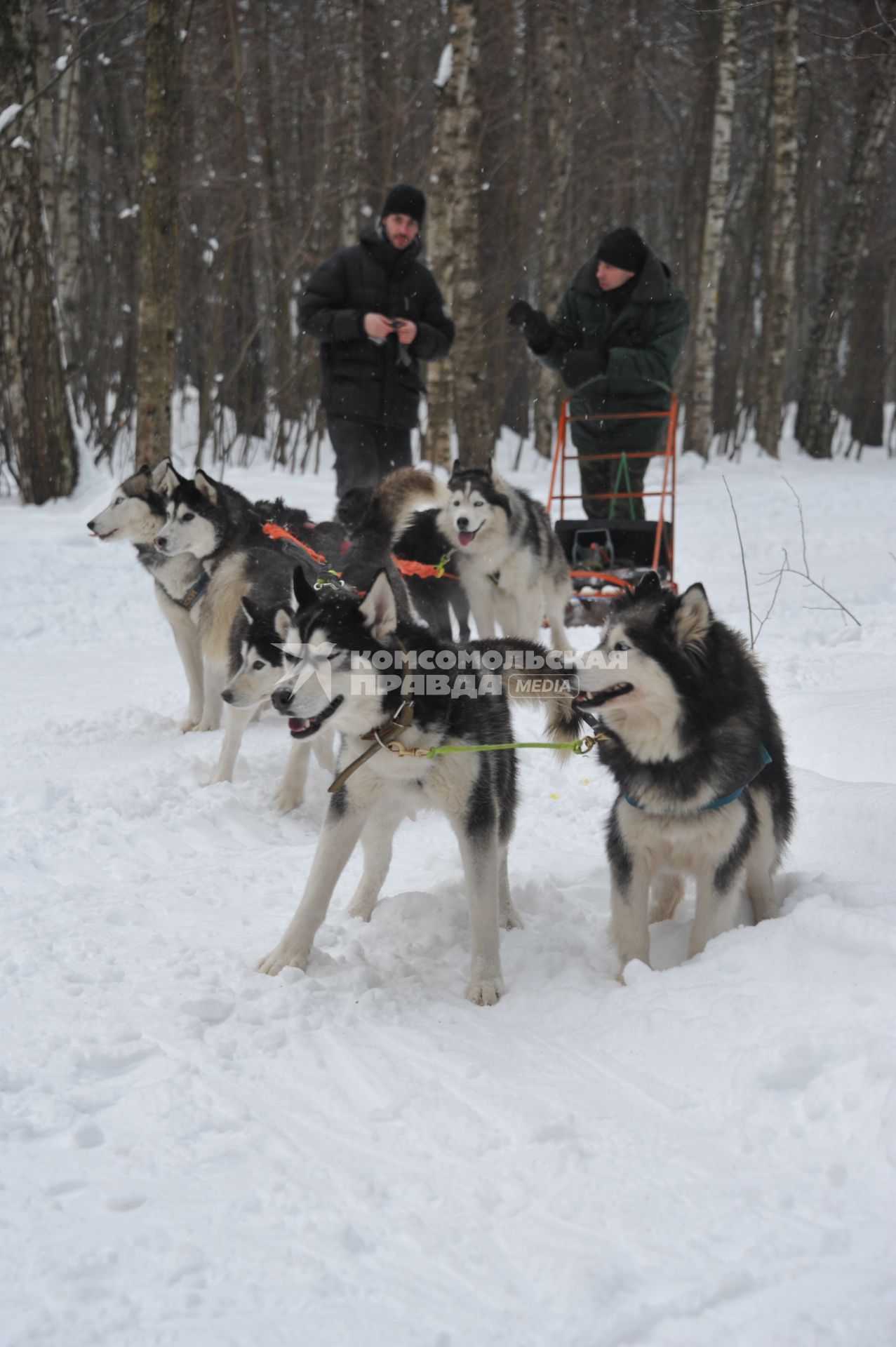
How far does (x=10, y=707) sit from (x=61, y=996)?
310 centimetres

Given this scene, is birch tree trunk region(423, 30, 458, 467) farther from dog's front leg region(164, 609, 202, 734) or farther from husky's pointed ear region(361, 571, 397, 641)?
husky's pointed ear region(361, 571, 397, 641)

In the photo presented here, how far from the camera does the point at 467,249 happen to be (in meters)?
8.45

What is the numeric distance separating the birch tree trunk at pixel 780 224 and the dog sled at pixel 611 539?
6193 millimetres

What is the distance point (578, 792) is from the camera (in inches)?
165

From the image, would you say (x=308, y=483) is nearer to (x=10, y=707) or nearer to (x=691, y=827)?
(x=10, y=707)

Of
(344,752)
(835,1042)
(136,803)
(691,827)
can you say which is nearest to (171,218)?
(136,803)

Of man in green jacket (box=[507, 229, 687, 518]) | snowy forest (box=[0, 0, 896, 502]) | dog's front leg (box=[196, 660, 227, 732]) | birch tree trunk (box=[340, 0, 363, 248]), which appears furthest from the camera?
birch tree trunk (box=[340, 0, 363, 248])

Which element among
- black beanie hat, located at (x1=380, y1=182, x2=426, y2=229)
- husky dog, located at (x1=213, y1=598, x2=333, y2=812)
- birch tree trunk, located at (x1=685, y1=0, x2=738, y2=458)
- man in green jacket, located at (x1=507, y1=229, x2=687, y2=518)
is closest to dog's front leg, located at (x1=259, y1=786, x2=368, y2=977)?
husky dog, located at (x1=213, y1=598, x2=333, y2=812)

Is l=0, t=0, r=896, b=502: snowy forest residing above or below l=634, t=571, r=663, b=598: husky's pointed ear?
above

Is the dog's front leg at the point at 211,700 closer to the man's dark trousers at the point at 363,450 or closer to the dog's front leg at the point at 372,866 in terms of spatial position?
the man's dark trousers at the point at 363,450

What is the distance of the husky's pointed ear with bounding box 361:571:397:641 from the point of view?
8.13ft

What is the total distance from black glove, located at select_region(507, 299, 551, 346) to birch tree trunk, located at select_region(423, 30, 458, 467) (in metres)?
1.73

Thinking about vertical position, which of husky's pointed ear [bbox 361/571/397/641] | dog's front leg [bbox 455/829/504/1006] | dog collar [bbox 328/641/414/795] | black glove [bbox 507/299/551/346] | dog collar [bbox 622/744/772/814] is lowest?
dog's front leg [bbox 455/829/504/1006]

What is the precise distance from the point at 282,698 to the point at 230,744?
196 centimetres
